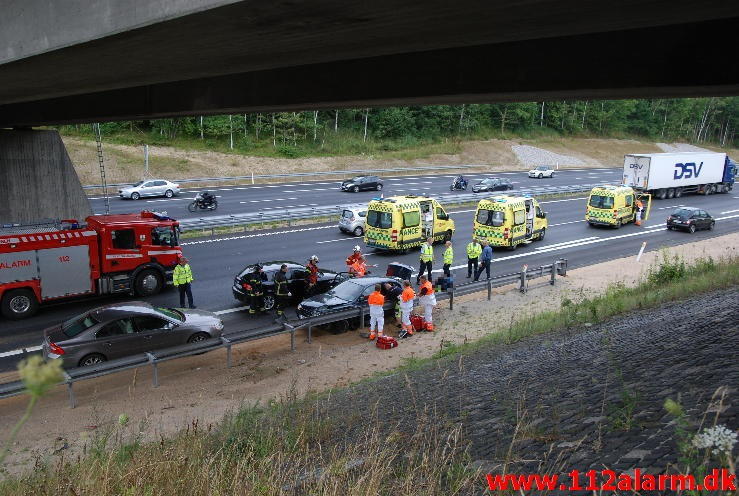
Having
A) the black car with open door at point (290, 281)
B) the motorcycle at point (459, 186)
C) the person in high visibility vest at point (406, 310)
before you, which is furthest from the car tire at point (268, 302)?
the motorcycle at point (459, 186)

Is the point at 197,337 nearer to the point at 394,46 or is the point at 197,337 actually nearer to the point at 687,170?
the point at 394,46

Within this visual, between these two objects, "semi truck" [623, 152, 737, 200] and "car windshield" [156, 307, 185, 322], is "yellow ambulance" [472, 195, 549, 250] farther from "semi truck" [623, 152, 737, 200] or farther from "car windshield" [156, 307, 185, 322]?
"semi truck" [623, 152, 737, 200]

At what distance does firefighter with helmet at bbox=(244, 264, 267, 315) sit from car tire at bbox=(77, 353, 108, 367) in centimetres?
495

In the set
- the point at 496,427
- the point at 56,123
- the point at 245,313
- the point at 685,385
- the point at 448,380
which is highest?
the point at 56,123

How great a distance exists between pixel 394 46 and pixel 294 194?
38830 mm

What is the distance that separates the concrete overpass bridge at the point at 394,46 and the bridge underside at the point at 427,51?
21 mm

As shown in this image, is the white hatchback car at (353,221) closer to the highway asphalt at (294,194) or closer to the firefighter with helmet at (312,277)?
the highway asphalt at (294,194)

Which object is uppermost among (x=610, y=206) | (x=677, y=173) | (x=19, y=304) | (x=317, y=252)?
(x=677, y=173)

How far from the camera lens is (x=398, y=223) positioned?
25016mm

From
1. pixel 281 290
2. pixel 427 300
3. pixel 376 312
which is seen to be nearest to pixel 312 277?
pixel 281 290

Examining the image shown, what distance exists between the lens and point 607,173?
69938 millimetres

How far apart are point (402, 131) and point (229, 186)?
1139 inches

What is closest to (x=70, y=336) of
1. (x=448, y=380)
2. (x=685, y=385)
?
(x=448, y=380)

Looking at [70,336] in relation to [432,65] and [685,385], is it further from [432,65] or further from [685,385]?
[685,385]
